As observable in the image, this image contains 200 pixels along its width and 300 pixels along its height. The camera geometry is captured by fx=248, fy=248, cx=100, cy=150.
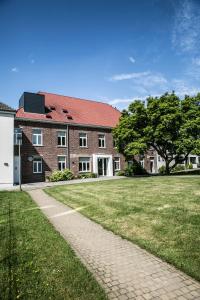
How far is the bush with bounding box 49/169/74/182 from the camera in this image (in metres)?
28.4

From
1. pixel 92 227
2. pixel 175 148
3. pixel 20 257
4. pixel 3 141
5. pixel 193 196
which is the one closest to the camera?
pixel 20 257

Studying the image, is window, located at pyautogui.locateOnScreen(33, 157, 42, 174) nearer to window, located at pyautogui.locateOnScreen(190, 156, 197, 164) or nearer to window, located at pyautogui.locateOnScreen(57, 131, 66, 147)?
window, located at pyautogui.locateOnScreen(57, 131, 66, 147)

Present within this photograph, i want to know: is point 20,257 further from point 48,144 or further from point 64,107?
point 64,107

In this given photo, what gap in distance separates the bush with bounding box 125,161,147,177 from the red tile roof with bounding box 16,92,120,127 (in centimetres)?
656

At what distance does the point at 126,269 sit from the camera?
5031mm

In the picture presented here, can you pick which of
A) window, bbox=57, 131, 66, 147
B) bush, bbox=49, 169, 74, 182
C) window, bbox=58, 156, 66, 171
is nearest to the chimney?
window, bbox=57, 131, 66, 147

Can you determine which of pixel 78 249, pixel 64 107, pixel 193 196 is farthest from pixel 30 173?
pixel 78 249

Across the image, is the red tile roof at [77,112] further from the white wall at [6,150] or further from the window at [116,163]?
the window at [116,163]

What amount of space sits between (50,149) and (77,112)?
7494 mm

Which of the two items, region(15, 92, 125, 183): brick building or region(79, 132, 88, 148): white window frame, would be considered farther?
region(79, 132, 88, 148): white window frame

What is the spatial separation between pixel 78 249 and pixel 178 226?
3106mm

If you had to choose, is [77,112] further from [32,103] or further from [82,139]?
[32,103]

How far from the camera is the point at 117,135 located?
30.3 meters

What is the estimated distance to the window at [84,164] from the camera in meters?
32.2
